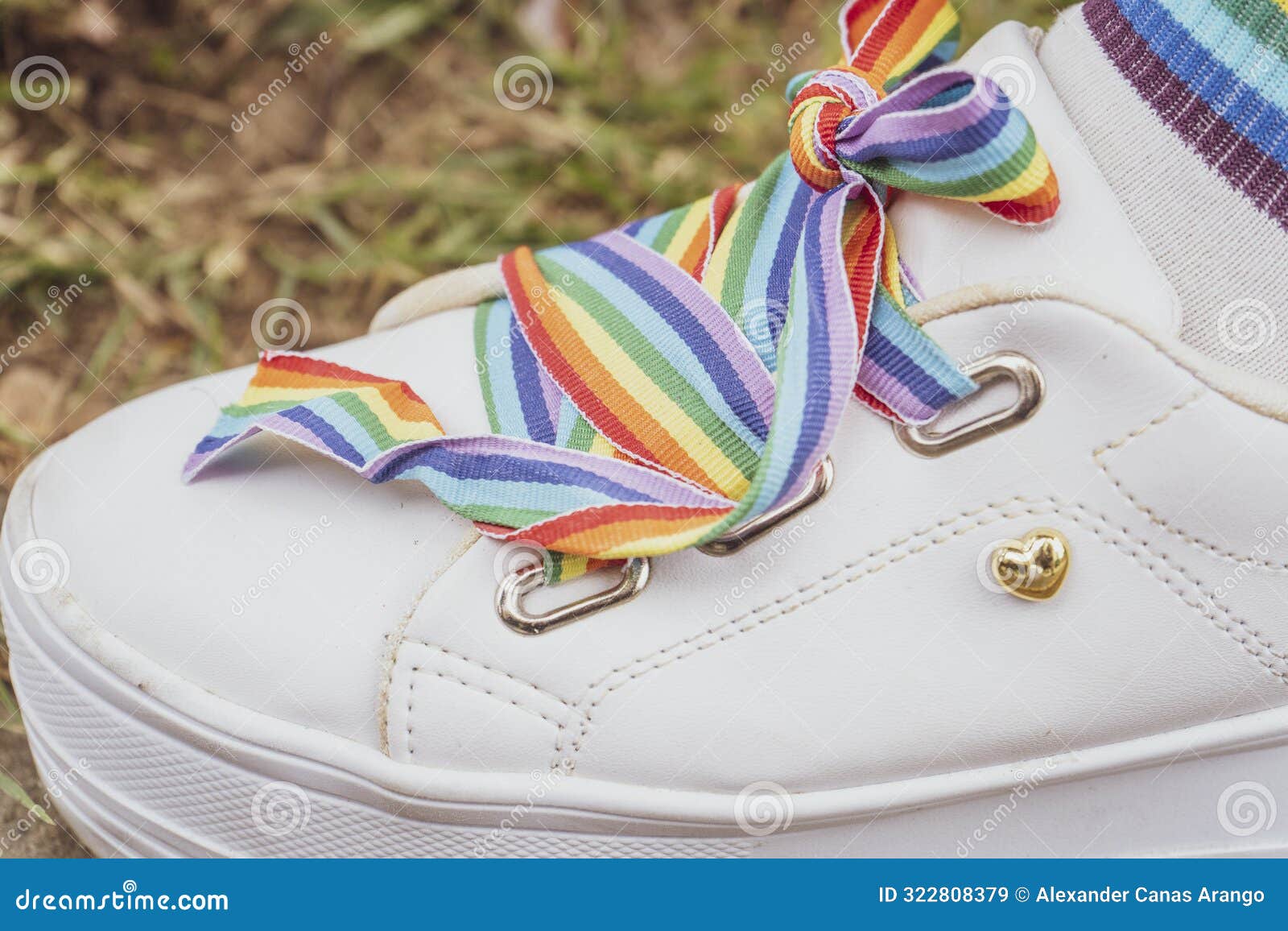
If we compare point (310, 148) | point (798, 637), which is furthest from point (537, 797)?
point (310, 148)

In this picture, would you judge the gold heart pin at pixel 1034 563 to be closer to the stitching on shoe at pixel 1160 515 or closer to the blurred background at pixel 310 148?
the stitching on shoe at pixel 1160 515

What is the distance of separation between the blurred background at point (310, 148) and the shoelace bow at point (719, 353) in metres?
0.74

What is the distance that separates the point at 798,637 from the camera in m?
0.99

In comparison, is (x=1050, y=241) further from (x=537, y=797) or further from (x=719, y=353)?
(x=537, y=797)

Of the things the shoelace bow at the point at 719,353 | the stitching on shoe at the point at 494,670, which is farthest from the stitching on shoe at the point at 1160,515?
the stitching on shoe at the point at 494,670

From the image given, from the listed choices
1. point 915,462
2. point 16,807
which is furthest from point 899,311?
point 16,807

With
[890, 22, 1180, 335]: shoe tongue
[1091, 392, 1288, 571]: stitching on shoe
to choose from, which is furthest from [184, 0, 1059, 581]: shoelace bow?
[1091, 392, 1288, 571]: stitching on shoe

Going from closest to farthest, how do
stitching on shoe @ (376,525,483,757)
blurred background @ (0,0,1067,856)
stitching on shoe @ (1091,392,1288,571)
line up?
1. stitching on shoe @ (1091,392,1288,571)
2. stitching on shoe @ (376,525,483,757)
3. blurred background @ (0,0,1067,856)

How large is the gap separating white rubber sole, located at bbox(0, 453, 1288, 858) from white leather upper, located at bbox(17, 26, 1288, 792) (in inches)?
0.8

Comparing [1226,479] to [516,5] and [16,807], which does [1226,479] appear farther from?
[516,5]

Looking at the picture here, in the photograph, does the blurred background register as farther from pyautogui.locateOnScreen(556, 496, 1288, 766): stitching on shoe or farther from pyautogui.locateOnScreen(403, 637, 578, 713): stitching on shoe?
pyautogui.locateOnScreen(556, 496, 1288, 766): stitching on shoe

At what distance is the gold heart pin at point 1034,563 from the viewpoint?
3.08ft

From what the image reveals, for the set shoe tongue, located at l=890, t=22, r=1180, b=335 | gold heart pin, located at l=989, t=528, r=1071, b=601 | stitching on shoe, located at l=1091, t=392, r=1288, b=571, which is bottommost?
gold heart pin, located at l=989, t=528, r=1071, b=601

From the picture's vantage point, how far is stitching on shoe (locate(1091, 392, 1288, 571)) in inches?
35.5
